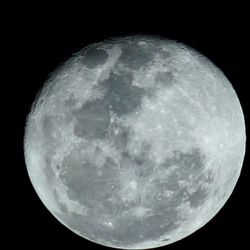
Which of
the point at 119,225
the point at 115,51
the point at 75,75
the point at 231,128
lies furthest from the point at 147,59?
the point at 119,225

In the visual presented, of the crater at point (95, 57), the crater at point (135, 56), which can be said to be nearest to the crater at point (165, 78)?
the crater at point (135, 56)

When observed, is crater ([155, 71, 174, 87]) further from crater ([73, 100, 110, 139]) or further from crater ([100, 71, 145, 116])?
crater ([73, 100, 110, 139])

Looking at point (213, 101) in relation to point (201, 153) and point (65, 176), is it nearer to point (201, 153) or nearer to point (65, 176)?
point (201, 153)

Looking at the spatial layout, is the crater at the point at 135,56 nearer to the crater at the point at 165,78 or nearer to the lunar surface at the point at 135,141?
the lunar surface at the point at 135,141

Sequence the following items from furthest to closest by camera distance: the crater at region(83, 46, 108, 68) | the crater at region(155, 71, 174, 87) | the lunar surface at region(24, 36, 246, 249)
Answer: the crater at region(83, 46, 108, 68) → the crater at region(155, 71, 174, 87) → the lunar surface at region(24, 36, 246, 249)

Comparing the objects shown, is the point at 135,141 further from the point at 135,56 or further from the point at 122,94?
the point at 135,56

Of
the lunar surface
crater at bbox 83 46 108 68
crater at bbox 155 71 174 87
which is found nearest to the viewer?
the lunar surface

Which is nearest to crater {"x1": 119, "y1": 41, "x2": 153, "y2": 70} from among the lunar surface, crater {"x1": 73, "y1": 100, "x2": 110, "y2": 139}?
the lunar surface

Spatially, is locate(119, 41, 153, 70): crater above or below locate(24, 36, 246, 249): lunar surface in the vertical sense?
above

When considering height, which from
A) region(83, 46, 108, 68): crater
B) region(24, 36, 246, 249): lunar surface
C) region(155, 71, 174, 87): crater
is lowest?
region(24, 36, 246, 249): lunar surface

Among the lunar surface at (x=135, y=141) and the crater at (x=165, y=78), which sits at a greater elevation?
the crater at (x=165, y=78)
